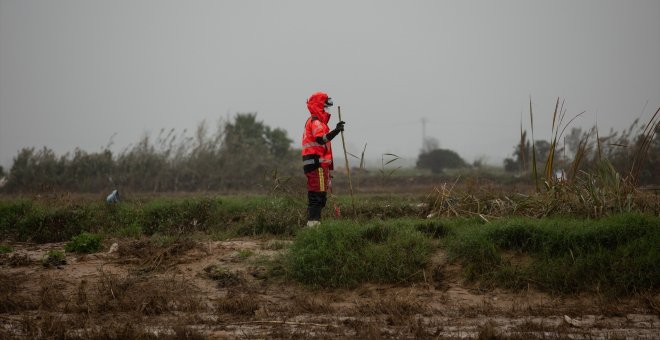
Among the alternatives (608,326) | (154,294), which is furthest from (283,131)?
(608,326)

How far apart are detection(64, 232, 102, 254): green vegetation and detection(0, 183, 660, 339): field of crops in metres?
0.02

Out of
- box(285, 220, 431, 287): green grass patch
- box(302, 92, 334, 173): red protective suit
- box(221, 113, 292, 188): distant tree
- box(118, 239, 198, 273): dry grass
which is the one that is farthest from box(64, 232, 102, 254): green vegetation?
box(221, 113, 292, 188): distant tree

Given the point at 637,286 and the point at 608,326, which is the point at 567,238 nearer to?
the point at 637,286

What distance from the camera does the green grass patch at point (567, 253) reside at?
5.61 metres

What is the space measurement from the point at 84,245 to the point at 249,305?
11.6 feet

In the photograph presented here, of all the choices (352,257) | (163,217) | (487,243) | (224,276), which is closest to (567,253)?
(487,243)

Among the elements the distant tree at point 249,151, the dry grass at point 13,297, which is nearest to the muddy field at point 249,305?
the dry grass at point 13,297

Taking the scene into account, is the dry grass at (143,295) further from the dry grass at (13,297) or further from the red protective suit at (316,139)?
the red protective suit at (316,139)

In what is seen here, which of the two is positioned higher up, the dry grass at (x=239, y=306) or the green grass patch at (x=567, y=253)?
the green grass patch at (x=567, y=253)

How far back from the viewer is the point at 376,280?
6316 mm

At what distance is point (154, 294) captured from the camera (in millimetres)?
5840

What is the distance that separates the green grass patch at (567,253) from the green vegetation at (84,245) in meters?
5.34

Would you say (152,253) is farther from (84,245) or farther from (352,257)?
(352,257)

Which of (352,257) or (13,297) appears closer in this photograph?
(13,297)
